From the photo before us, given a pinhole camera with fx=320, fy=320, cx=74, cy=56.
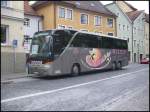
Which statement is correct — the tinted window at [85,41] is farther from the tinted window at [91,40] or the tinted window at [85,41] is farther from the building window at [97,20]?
the building window at [97,20]

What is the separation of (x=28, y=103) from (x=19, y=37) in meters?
14.5

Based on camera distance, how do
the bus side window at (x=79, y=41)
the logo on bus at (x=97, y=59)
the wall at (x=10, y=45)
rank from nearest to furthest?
the bus side window at (x=79, y=41) < the wall at (x=10, y=45) < the logo on bus at (x=97, y=59)

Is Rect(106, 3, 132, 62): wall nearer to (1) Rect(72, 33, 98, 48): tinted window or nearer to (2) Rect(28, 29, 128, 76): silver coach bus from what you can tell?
(2) Rect(28, 29, 128, 76): silver coach bus

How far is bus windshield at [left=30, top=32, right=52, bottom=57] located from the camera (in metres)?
18.6

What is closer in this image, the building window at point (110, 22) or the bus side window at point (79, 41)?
the bus side window at point (79, 41)

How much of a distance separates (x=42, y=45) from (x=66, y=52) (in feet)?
5.38

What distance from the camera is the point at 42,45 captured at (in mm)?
18938

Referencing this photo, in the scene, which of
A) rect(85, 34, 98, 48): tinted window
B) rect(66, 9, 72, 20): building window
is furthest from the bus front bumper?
rect(66, 9, 72, 20): building window

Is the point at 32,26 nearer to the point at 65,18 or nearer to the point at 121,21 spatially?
the point at 65,18

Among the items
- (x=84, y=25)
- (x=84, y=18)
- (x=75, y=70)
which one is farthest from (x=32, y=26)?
(x=75, y=70)

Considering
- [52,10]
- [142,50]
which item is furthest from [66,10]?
[142,50]

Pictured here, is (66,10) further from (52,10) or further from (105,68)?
(105,68)

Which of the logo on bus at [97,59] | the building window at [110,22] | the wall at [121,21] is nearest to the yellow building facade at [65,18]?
the building window at [110,22]

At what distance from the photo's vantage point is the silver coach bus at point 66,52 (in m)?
18.7
